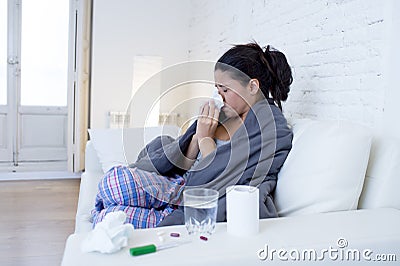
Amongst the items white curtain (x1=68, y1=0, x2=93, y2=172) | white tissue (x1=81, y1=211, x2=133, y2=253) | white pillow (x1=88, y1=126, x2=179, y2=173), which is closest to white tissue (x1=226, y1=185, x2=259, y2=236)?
white tissue (x1=81, y1=211, x2=133, y2=253)

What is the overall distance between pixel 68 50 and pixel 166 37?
103 cm

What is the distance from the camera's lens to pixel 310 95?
74.2 inches

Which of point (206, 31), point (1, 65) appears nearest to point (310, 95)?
point (206, 31)

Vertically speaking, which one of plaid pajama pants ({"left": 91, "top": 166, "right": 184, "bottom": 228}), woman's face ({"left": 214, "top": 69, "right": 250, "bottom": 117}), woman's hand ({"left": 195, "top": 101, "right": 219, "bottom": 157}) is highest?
woman's face ({"left": 214, "top": 69, "right": 250, "bottom": 117})

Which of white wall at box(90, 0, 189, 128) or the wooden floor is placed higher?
white wall at box(90, 0, 189, 128)

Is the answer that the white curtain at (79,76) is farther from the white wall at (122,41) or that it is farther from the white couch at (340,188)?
the white couch at (340,188)

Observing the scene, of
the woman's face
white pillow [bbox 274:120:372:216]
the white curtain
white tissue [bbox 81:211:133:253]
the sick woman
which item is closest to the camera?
white tissue [bbox 81:211:133:253]

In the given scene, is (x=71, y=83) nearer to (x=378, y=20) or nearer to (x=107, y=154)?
(x=107, y=154)

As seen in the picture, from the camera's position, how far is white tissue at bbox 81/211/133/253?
786 millimetres

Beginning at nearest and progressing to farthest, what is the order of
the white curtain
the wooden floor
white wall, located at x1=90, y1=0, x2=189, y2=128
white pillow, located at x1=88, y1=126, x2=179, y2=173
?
white pillow, located at x1=88, y1=126, x2=179, y2=173 < the wooden floor < white wall, located at x1=90, y1=0, x2=189, y2=128 < the white curtain

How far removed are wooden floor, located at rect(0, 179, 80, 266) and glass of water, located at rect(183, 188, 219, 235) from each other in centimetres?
147

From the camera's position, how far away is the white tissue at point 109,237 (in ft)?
2.58

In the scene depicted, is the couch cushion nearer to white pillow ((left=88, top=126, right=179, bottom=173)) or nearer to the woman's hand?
the woman's hand

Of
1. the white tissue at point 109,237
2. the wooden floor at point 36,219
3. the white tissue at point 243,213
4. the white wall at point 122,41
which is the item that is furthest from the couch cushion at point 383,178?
the white wall at point 122,41
